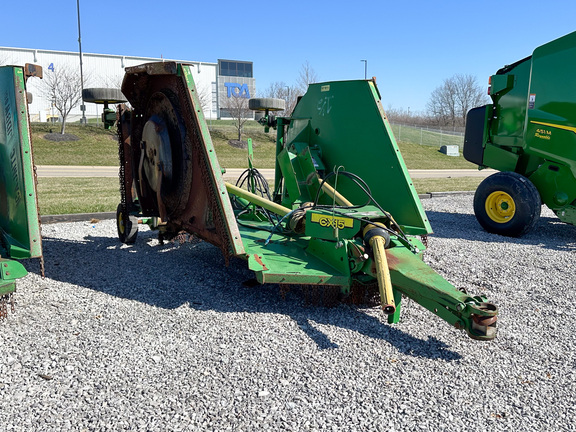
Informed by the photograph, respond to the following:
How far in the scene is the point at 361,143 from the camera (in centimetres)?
512

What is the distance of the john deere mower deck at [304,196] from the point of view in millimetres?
3582

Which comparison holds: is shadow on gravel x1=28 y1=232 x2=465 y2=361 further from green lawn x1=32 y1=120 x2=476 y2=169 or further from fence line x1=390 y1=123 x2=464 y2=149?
fence line x1=390 y1=123 x2=464 y2=149

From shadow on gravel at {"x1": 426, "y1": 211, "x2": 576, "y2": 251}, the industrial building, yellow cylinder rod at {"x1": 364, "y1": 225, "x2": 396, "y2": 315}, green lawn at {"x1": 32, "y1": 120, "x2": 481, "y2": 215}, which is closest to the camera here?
yellow cylinder rod at {"x1": 364, "y1": 225, "x2": 396, "y2": 315}

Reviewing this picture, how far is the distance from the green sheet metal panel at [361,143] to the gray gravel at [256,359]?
893mm

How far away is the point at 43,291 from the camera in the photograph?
4.20m

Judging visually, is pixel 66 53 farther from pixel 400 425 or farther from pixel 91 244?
pixel 400 425

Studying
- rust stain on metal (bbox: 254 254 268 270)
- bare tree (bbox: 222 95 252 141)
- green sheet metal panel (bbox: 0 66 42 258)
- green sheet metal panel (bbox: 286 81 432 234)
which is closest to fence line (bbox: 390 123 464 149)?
bare tree (bbox: 222 95 252 141)

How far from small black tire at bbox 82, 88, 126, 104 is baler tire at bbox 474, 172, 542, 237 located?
4.99m

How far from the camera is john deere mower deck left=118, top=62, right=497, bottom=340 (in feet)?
11.8

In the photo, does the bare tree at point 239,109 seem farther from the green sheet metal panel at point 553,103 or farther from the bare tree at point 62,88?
the green sheet metal panel at point 553,103

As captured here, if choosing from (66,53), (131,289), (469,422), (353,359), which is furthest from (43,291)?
(66,53)

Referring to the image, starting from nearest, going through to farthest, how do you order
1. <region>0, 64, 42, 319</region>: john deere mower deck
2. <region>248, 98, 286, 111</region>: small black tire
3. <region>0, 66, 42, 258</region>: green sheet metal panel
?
<region>0, 64, 42, 319</region>: john deere mower deck → <region>0, 66, 42, 258</region>: green sheet metal panel → <region>248, 98, 286, 111</region>: small black tire

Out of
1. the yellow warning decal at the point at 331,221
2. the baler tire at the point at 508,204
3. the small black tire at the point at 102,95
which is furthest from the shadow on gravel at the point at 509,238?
the small black tire at the point at 102,95

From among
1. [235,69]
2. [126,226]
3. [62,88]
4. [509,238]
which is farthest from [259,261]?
[235,69]
